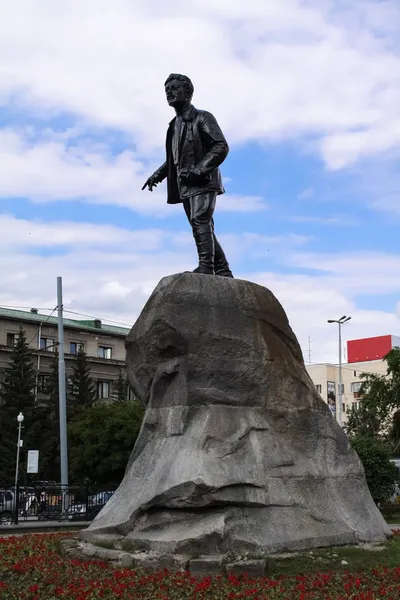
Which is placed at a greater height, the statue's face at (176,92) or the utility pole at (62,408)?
the statue's face at (176,92)

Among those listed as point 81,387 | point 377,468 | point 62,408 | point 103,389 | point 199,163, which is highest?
point 199,163

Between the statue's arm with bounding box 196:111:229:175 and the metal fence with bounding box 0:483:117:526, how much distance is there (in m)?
14.4

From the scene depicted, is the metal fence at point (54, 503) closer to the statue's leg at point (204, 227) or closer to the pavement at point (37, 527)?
the pavement at point (37, 527)

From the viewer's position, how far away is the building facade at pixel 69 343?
6025 cm

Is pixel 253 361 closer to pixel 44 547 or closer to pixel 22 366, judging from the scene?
pixel 44 547

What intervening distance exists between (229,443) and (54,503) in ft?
48.9

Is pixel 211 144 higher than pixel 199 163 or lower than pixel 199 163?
higher

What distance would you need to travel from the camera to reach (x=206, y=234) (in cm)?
995

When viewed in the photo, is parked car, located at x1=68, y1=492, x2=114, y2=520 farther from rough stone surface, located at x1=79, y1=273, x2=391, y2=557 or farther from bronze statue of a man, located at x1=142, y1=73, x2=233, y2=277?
bronze statue of a man, located at x1=142, y1=73, x2=233, y2=277

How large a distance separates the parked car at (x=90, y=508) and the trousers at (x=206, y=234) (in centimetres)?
1355

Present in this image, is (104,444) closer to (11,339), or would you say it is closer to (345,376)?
(11,339)

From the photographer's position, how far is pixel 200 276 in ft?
30.4

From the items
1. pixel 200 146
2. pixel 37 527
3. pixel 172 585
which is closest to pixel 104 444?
pixel 37 527

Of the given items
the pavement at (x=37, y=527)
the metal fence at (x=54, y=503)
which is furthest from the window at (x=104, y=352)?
the pavement at (x=37, y=527)
